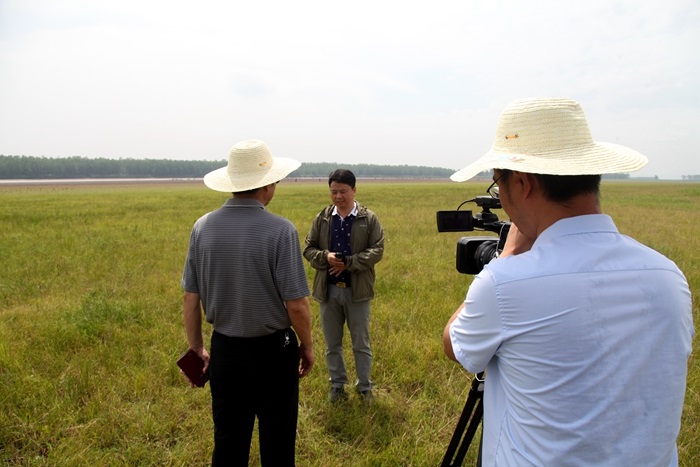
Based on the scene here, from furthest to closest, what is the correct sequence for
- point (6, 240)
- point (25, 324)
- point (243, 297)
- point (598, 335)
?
point (6, 240) < point (25, 324) < point (243, 297) < point (598, 335)

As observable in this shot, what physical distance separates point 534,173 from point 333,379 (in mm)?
3059

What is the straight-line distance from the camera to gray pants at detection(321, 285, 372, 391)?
12.2 ft

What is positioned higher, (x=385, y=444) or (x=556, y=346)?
(x=556, y=346)

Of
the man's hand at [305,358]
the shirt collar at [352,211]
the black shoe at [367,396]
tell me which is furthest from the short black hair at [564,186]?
the black shoe at [367,396]

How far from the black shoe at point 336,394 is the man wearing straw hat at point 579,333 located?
2.71 meters

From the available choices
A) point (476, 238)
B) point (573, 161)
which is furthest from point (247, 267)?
point (573, 161)

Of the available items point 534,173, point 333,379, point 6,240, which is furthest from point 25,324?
point 6,240

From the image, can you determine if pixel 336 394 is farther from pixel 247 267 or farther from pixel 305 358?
A: pixel 247 267

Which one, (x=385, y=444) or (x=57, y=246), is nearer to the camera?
(x=385, y=444)

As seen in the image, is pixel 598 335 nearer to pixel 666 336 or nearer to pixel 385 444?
pixel 666 336

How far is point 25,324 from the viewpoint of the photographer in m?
5.28

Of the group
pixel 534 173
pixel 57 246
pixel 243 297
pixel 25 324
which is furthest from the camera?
pixel 57 246

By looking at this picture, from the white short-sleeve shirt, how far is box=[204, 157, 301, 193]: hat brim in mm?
1541

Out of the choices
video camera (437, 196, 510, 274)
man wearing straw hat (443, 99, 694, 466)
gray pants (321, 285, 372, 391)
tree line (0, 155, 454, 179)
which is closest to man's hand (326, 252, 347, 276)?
gray pants (321, 285, 372, 391)
